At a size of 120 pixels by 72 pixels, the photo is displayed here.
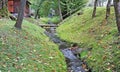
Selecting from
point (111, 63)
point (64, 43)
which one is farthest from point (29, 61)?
point (64, 43)

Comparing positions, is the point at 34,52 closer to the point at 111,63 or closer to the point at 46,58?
the point at 46,58

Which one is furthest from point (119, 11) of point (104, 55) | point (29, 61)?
point (29, 61)

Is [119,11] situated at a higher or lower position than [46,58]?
higher

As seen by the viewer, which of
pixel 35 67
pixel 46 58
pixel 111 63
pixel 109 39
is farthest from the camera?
pixel 109 39

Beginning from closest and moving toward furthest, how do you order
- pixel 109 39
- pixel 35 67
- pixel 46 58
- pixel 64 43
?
pixel 35 67, pixel 46 58, pixel 109 39, pixel 64 43

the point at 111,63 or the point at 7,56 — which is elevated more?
the point at 7,56

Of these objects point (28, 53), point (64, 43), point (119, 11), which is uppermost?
point (119, 11)

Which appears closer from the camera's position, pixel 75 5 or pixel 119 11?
pixel 119 11

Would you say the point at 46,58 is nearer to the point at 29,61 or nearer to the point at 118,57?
the point at 29,61

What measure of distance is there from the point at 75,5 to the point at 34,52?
114 feet

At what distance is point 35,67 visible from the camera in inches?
523

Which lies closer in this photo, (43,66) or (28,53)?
(43,66)

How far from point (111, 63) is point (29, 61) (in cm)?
470

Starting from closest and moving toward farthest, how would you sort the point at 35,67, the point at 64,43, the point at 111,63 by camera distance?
the point at 35,67, the point at 111,63, the point at 64,43
